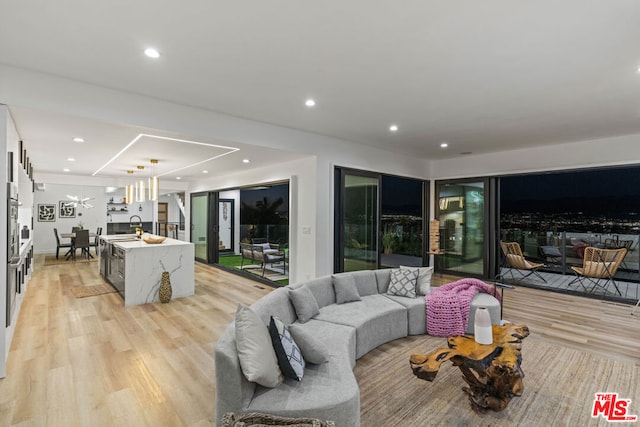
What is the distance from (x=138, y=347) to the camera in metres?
3.53

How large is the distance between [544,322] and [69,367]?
5565mm

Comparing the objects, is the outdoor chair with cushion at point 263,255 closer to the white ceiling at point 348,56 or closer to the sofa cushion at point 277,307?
the white ceiling at point 348,56

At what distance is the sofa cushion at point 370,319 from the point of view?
324cm

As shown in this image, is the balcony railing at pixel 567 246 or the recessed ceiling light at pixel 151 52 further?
the balcony railing at pixel 567 246

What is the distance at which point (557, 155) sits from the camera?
5.92 metres

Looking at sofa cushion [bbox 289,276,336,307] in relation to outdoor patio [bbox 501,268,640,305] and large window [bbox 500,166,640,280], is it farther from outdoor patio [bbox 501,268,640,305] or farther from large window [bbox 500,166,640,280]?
large window [bbox 500,166,640,280]

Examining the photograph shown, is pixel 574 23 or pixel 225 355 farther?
pixel 574 23

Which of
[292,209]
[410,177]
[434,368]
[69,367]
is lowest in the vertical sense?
[69,367]

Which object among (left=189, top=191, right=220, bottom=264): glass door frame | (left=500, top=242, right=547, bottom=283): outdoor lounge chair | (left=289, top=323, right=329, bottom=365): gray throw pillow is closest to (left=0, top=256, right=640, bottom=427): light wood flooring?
(left=500, top=242, right=547, bottom=283): outdoor lounge chair

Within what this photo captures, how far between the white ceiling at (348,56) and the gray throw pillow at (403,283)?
6.81 feet

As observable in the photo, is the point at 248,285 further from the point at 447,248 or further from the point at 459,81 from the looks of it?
the point at 459,81

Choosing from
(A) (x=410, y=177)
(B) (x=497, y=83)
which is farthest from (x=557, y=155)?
(B) (x=497, y=83)
